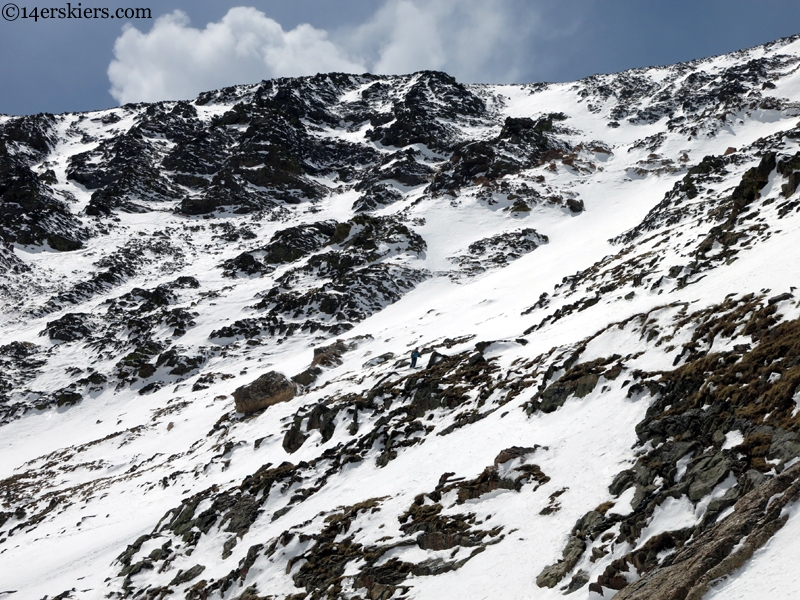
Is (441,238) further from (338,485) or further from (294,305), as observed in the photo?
(338,485)

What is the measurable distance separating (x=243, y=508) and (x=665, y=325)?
46.9 feet

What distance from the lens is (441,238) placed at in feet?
190

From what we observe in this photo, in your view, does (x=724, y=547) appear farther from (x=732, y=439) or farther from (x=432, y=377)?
(x=432, y=377)

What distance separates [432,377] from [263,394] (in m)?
12.9

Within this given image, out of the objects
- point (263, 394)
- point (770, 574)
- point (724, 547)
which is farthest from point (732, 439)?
→ point (263, 394)

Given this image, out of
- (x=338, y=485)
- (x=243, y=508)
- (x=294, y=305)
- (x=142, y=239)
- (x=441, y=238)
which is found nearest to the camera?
(x=338, y=485)

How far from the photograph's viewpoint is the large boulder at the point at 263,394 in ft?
95.7

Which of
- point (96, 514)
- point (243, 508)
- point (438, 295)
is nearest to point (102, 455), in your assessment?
point (96, 514)

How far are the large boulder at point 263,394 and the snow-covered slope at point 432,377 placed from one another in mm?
155

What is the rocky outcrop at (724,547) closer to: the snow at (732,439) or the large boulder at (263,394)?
the snow at (732,439)

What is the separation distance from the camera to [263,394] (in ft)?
96.1

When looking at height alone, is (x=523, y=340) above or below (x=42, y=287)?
below

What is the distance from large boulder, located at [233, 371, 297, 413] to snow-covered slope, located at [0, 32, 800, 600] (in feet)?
0.51

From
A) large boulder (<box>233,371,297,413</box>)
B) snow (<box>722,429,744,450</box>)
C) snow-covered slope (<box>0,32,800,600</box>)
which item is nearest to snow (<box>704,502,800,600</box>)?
snow-covered slope (<box>0,32,800,600</box>)
